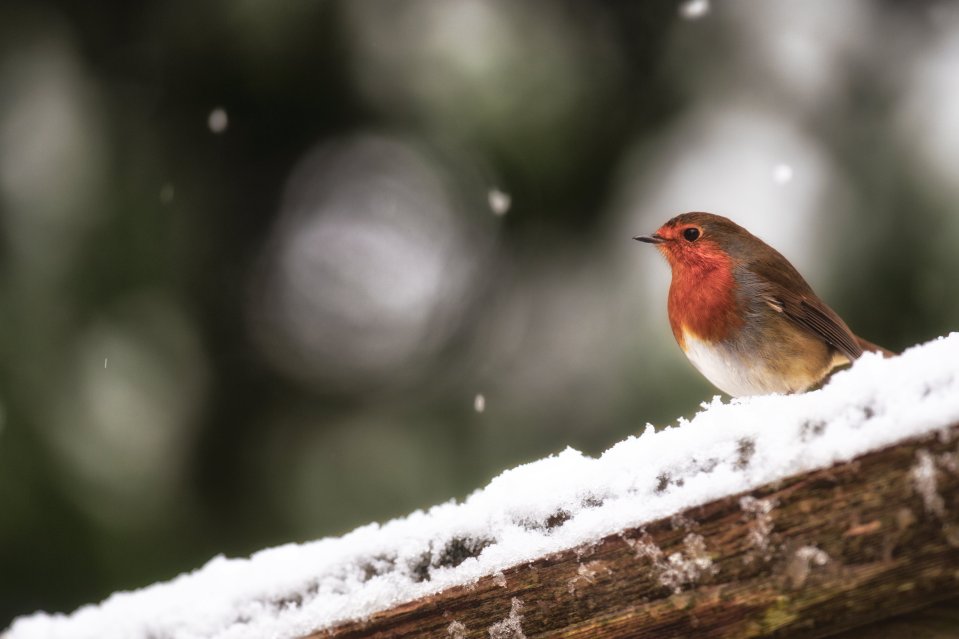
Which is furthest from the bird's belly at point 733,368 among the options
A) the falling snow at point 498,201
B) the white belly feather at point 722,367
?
the falling snow at point 498,201

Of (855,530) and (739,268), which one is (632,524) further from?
(739,268)

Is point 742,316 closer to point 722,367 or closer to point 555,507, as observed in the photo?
point 722,367

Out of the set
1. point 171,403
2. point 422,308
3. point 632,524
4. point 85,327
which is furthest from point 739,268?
point 85,327

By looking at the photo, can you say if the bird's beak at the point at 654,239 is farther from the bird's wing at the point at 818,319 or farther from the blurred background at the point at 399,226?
the blurred background at the point at 399,226

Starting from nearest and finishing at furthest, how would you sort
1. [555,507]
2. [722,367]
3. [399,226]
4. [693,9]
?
1. [555,507]
2. [722,367]
3. [693,9]
4. [399,226]

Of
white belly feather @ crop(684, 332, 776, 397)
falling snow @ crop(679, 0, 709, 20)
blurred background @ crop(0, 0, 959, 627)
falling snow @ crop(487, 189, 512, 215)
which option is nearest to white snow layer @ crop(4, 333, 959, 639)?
white belly feather @ crop(684, 332, 776, 397)

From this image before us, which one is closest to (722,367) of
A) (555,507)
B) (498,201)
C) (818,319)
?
(818,319)
